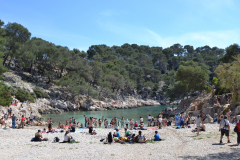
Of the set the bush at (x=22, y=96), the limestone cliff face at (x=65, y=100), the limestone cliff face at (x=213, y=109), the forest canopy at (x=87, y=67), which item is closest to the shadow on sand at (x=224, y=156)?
the limestone cliff face at (x=213, y=109)

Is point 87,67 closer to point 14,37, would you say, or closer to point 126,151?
point 14,37

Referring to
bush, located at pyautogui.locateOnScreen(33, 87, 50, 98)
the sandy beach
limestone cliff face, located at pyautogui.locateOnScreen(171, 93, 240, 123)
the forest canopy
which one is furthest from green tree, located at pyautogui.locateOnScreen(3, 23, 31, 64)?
limestone cliff face, located at pyautogui.locateOnScreen(171, 93, 240, 123)

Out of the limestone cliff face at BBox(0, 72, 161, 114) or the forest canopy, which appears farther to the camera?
the forest canopy

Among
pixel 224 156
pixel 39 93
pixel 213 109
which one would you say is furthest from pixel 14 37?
pixel 224 156

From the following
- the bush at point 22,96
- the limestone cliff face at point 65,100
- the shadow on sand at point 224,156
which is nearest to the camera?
the shadow on sand at point 224,156

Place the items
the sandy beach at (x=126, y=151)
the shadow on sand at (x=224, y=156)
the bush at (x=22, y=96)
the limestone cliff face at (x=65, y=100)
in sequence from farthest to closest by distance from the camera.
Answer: the limestone cliff face at (x=65, y=100)
the bush at (x=22, y=96)
the sandy beach at (x=126, y=151)
the shadow on sand at (x=224, y=156)

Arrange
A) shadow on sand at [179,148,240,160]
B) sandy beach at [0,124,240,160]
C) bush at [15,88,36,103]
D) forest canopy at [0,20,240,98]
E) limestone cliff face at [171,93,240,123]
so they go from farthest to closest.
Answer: forest canopy at [0,20,240,98]
bush at [15,88,36,103]
limestone cliff face at [171,93,240,123]
sandy beach at [0,124,240,160]
shadow on sand at [179,148,240,160]

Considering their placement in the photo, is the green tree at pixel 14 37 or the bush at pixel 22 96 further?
the green tree at pixel 14 37

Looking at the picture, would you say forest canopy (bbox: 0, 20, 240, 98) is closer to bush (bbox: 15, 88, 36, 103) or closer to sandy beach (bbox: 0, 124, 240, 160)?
bush (bbox: 15, 88, 36, 103)

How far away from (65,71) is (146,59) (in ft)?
176

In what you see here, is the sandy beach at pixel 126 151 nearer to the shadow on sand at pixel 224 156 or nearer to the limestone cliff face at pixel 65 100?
the shadow on sand at pixel 224 156

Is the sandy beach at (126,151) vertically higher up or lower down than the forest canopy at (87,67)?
lower down

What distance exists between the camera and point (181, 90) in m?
62.6

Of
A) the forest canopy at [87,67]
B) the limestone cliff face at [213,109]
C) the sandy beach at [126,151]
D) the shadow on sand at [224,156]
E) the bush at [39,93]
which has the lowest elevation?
the sandy beach at [126,151]
